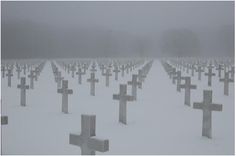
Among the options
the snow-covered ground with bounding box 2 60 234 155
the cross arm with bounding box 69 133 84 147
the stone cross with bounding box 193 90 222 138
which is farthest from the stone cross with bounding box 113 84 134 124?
the cross arm with bounding box 69 133 84 147

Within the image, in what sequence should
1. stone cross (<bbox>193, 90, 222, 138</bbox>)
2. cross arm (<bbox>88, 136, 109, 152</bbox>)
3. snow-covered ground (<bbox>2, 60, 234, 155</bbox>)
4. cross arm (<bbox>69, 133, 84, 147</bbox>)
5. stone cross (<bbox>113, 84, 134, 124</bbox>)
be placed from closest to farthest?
cross arm (<bbox>88, 136, 109, 152</bbox>) < cross arm (<bbox>69, 133, 84, 147</bbox>) < snow-covered ground (<bbox>2, 60, 234, 155</bbox>) < stone cross (<bbox>193, 90, 222, 138</bbox>) < stone cross (<bbox>113, 84, 134, 124</bbox>)

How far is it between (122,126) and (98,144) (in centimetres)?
287

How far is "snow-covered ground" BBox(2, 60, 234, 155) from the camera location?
5.66 m

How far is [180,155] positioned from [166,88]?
7.72 metres

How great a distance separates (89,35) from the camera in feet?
271

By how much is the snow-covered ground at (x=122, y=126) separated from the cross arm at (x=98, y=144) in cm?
103

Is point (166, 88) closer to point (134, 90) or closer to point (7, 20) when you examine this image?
point (134, 90)

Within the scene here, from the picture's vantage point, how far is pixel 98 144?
4086 mm

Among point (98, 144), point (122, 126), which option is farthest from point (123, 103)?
point (98, 144)

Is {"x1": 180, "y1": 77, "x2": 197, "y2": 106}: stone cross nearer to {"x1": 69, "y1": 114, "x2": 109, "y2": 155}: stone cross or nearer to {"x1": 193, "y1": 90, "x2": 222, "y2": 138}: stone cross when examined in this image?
{"x1": 193, "y1": 90, "x2": 222, "y2": 138}: stone cross

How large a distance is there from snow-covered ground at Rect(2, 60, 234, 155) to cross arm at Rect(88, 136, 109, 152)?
40.6 inches

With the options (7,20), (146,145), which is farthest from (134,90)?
(7,20)

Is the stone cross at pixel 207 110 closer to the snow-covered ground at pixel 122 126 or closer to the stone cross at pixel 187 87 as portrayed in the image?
the snow-covered ground at pixel 122 126

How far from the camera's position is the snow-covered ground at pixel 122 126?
566 cm
